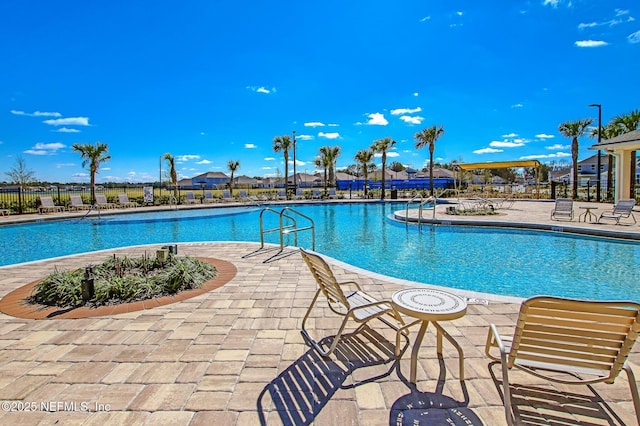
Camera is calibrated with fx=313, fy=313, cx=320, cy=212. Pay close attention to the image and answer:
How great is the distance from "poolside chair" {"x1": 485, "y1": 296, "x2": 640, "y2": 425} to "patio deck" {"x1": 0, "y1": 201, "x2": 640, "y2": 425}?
374 mm

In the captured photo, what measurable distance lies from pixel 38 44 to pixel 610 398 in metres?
16.8

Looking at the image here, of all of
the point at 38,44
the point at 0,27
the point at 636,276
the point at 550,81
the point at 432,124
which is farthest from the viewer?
the point at 432,124

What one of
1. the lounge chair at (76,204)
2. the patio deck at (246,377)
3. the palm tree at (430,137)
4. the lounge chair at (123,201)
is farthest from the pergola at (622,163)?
the lounge chair at (76,204)

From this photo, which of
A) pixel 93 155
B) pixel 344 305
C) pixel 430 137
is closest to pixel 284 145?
pixel 430 137

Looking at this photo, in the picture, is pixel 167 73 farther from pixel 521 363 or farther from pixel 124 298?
pixel 521 363

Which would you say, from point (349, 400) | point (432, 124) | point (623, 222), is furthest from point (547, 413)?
point (432, 124)

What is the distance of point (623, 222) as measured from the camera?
10.1 meters

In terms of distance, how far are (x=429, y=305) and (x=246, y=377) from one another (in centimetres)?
139

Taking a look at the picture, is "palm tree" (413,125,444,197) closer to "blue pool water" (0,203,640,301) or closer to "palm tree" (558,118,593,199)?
"palm tree" (558,118,593,199)

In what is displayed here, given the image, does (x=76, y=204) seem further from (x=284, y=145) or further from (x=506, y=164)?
(x=506, y=164)

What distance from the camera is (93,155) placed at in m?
18.8

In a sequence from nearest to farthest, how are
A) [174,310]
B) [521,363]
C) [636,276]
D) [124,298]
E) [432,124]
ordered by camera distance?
[521,363] → [174,310] → [124,298] → [636,276] → [432,124]

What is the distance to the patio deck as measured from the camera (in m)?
1.84

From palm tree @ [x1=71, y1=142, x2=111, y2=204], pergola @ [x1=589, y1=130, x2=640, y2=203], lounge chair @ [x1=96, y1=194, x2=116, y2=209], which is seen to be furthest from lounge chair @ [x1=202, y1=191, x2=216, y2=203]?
pergola @ [x1=589, y1=130, x2=640, y2=203]
